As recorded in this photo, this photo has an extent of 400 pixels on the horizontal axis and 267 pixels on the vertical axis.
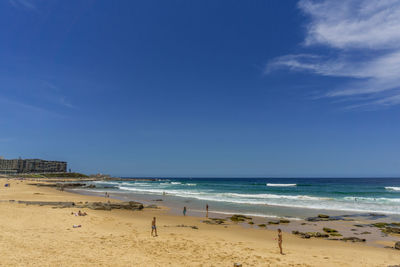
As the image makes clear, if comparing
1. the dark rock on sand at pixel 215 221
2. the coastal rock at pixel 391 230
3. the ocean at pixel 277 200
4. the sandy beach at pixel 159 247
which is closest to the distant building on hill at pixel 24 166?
the ocean at pixel 277 200

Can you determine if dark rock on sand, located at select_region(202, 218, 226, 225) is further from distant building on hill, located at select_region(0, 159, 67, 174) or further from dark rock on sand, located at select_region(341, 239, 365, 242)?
distant building on hill, located at select_region(0, 159, 67, 174)

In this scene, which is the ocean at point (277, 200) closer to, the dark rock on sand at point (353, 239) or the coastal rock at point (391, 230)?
the coastal rock at point (391, 230)

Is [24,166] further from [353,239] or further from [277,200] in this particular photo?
[353,239]

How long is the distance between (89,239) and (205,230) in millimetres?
7987

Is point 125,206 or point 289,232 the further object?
point 125,206

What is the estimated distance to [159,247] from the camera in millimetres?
13125

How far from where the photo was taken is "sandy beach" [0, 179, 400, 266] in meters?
10.9

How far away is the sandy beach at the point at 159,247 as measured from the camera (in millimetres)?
10906

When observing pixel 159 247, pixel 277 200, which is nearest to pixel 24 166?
pixel 277 200

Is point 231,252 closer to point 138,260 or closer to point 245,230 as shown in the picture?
point 138,260

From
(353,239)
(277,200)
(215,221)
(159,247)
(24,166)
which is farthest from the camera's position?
(24,166)

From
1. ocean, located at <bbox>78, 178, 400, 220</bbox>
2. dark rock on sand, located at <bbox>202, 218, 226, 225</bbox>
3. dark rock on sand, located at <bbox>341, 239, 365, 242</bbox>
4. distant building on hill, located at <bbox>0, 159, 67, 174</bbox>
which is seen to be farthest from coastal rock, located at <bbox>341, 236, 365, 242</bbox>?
distant building on hill, located at <bbox>0, 159, 67, 174</bbox>

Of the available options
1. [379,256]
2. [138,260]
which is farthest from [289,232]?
[138,260]

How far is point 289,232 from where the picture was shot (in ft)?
59.1
